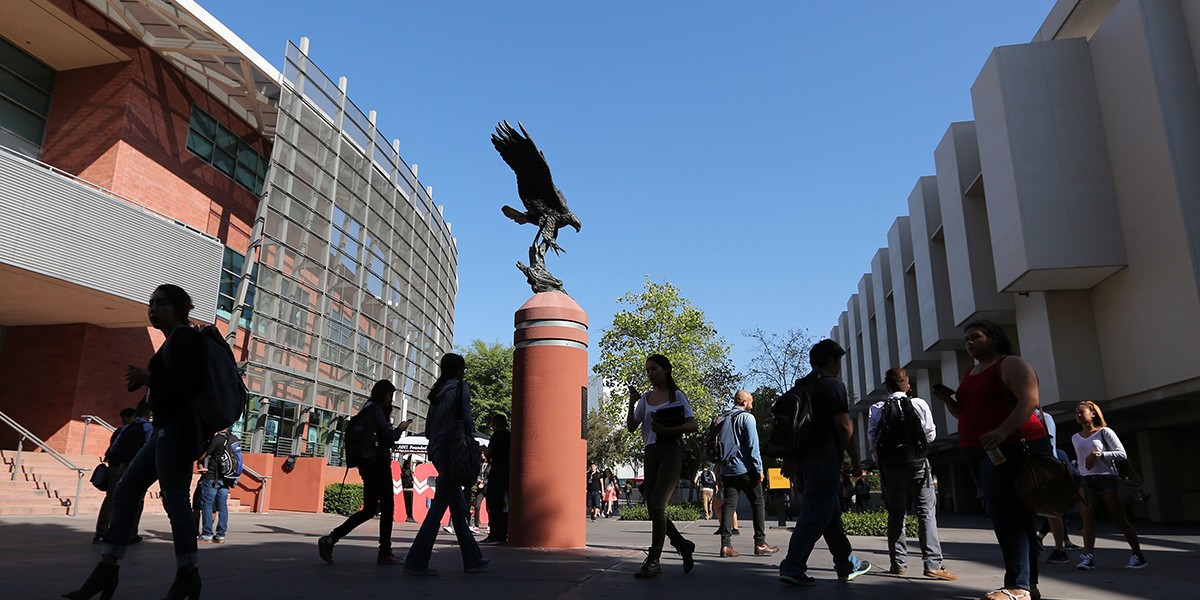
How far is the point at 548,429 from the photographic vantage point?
7.53m

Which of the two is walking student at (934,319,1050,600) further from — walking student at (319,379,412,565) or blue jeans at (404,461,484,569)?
walking student at (319,379,412,565)

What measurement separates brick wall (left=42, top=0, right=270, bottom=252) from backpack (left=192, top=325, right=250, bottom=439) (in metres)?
18.1

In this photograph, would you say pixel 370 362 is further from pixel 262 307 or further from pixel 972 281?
pixel 972 281

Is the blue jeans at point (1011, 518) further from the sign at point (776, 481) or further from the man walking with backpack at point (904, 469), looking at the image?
the sign at point (776, 481)

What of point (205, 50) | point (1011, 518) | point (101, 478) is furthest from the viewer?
point (205, 50)

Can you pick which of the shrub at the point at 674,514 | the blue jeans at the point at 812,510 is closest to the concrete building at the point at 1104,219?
the shrub at the point at 674,514

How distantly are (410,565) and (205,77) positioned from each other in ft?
69.8

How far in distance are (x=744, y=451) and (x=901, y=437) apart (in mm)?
2277

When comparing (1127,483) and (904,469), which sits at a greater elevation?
(904,469)

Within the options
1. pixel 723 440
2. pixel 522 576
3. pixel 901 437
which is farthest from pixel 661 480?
pixel 723 440

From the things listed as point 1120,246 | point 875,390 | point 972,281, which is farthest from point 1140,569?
point 875,390

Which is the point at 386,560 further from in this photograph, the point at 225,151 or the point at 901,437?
the point at 225,151

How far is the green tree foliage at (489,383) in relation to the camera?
53.0 meters

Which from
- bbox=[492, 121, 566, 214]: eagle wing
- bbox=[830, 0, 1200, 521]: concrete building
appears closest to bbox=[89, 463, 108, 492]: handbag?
bbox=[492, 121, 566, 214]: eagle wing
